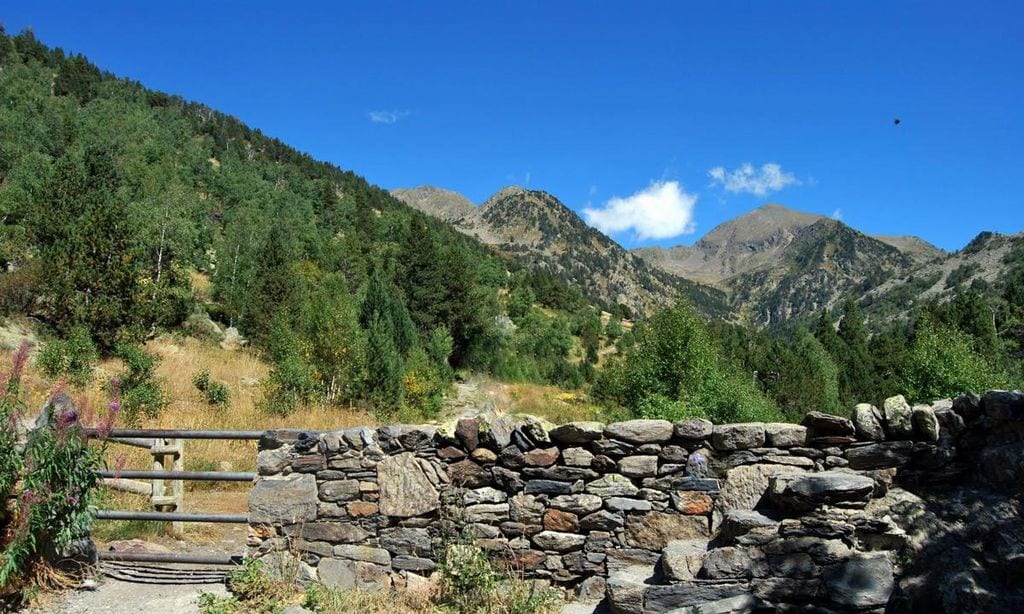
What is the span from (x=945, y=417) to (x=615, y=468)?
316cm

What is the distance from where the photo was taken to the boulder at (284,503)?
6.16 meters

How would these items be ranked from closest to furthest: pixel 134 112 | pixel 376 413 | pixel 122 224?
pixel 376 413
pixel 122 224
pixel 134 112

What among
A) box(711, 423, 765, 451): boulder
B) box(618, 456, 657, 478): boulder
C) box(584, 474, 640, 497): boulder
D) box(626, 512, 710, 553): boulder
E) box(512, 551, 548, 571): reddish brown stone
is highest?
box(711, 423, 765, 451): boulder

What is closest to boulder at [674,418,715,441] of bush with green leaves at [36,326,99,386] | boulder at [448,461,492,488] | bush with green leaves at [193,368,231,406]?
boulder at [448,461,492,488]

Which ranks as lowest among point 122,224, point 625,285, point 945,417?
point 945,417

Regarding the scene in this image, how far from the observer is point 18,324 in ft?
62.8

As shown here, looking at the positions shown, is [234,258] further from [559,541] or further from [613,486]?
[613,486]

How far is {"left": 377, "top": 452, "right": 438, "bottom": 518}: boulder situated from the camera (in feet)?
19.8

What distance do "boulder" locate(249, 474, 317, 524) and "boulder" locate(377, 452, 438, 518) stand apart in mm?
747

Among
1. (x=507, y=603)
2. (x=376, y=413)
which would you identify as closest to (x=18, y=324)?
(x=376, y=413)

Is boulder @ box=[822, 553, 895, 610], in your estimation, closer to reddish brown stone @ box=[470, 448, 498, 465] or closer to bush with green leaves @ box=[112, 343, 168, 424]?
reddish brown stone @ box=[470, 448, 498, 465]

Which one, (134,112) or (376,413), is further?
(134,112)

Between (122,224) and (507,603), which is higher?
(122,224)

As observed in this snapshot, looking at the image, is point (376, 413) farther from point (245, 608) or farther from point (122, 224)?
point (245, 608)
